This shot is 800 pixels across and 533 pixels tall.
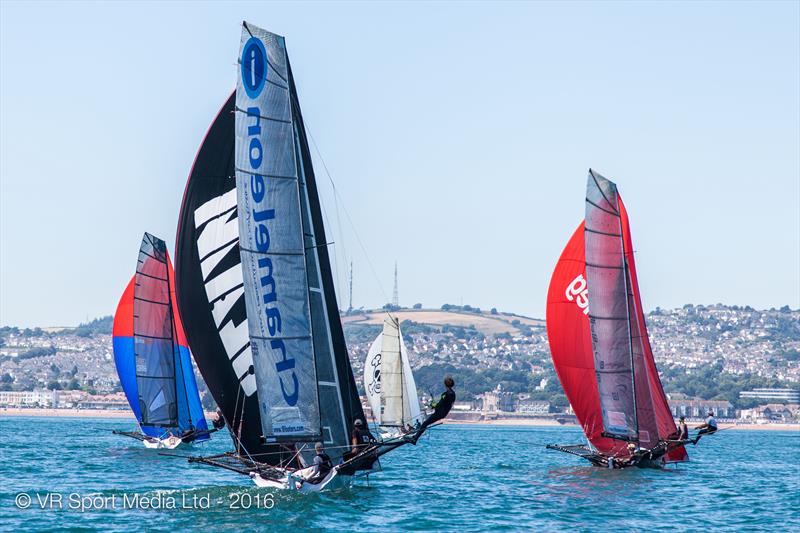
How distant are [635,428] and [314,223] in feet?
48.9

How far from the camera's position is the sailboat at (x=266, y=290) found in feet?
86.7

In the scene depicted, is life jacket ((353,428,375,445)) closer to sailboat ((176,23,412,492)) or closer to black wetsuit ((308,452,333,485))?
sailboat ((176,23,412,492))

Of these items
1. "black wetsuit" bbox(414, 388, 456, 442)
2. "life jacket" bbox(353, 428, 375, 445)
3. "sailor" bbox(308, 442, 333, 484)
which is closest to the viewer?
"sailor" bbox(308, 442, 333, 484)

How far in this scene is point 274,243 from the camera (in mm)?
26516

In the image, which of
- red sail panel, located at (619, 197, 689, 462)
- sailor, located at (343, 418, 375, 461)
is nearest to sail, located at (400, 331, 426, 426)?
red sail panel, located at (619, 197, 689, 462)

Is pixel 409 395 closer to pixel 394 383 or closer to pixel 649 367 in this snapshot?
pixel 394 383

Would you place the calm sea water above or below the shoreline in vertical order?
below

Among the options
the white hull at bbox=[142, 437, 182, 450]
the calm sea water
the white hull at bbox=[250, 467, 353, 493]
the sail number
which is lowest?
the calm sea water

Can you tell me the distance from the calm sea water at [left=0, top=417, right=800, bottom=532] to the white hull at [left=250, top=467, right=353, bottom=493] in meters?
0.40

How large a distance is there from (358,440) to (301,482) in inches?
82.3

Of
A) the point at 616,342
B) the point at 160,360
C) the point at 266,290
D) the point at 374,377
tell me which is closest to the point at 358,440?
the point at 266,290

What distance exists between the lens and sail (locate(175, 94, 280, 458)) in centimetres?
2977

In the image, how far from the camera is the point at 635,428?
3991cm

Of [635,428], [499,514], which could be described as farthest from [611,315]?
[499,514]
